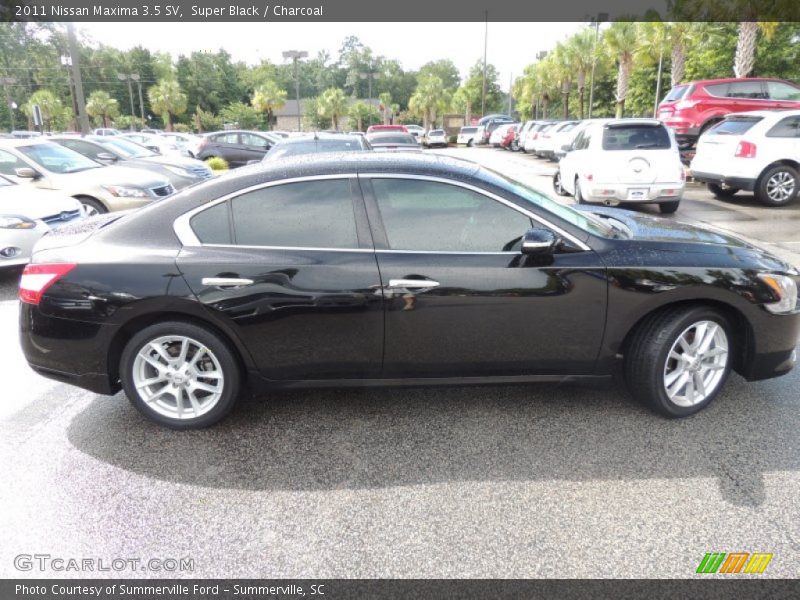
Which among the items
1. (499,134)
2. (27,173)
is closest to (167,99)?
(499,134)

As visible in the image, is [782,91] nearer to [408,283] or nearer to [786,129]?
[786,129]

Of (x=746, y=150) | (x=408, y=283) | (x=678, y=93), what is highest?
(x=678, y=93)

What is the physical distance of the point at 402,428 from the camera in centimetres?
366

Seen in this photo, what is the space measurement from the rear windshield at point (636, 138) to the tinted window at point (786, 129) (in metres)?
2.18

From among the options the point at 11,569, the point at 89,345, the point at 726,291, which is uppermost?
the point at 726,291

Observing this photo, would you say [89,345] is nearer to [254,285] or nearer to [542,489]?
[254,285]

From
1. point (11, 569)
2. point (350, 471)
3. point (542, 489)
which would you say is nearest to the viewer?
point (11, 569)

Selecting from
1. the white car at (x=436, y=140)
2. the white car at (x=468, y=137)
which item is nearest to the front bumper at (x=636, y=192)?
the white car at (x=436, y=140)

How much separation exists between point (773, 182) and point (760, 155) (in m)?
0.64

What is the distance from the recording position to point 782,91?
17.4 meters

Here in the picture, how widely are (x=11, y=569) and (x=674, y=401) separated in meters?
3.51

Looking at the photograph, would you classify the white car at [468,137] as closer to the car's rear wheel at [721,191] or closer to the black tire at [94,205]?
the car's rear wheel at [721,191]

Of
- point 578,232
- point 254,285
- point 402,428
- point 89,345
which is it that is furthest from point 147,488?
point 578,232

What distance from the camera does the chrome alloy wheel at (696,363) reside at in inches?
142
